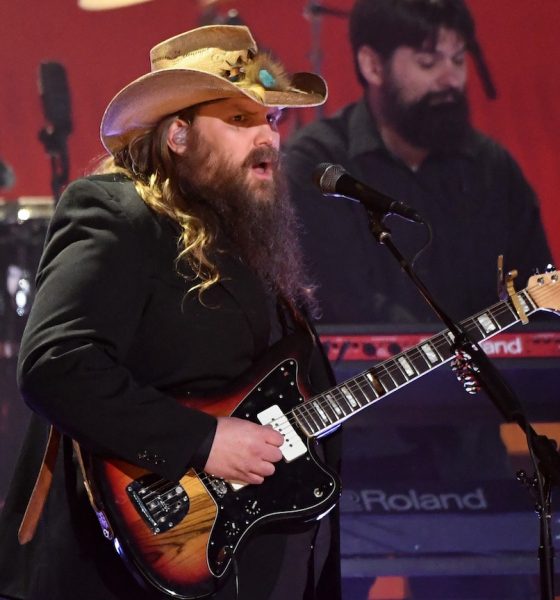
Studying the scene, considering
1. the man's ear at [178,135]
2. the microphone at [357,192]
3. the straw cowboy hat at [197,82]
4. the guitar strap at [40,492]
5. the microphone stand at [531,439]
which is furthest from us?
the man's ear at [178,135]

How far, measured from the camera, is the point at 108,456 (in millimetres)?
2346

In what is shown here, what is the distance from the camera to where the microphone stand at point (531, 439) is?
7.17 feet

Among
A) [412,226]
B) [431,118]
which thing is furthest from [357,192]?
[431,118]

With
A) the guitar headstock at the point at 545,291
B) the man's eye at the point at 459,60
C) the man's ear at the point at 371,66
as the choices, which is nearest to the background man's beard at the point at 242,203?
the guitar headstock at the point at 545,291

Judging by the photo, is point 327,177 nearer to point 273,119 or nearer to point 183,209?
point 273,119

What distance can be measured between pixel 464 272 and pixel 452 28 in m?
1.13

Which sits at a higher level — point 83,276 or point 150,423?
point 83,276

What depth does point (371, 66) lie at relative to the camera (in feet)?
15.0

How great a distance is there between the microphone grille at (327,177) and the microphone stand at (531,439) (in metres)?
0.33

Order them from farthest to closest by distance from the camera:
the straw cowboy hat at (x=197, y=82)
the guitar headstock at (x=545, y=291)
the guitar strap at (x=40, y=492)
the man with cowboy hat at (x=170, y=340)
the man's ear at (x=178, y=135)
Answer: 1. the guitar headstock at (x=545, y=291)
2. the man's ear at (x=178, y=135)
3. the straw cowboy hat at (x=197, y=82)
4. the guitar strap at (x=40, y=492)
5. the man with cowboy hat at (x=170, y=340)

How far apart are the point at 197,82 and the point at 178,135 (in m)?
0.19

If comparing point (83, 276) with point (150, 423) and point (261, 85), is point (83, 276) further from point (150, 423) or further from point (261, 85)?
point (261, 85)

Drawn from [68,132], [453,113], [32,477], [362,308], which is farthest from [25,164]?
[32,477]

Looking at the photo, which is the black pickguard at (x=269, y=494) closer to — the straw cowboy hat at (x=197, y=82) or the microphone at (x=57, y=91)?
the straw cowboy hat at (x=197, y=82)
